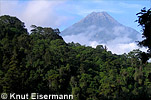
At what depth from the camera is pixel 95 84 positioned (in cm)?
3272

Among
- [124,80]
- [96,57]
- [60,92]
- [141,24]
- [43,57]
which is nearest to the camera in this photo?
[141,24]

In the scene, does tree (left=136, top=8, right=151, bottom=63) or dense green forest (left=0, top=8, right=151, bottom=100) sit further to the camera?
dense green forest (left=0, top=8, right=151, bottom=100)

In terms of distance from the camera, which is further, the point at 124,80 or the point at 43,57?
the point at 124,80

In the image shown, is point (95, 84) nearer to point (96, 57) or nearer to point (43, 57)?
point (43, 57)

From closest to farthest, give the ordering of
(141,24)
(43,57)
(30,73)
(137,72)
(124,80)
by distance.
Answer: (141,24), (30,73), (43,57), (124,80), (137,72)

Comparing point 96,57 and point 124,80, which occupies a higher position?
point 96,57

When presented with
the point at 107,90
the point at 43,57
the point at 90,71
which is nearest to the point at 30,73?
the point at 43,57

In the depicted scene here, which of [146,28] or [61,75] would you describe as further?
[61,75]

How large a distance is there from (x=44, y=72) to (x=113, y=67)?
1340 cm

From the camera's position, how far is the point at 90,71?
3616 centimetres

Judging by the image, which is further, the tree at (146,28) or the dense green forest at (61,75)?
the dense green forest at (61,75)

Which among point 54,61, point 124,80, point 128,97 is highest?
point 54,61

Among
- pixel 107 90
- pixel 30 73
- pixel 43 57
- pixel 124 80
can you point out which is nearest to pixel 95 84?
pixel 107 90

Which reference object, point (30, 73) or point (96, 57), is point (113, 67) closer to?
point (96, 57)
